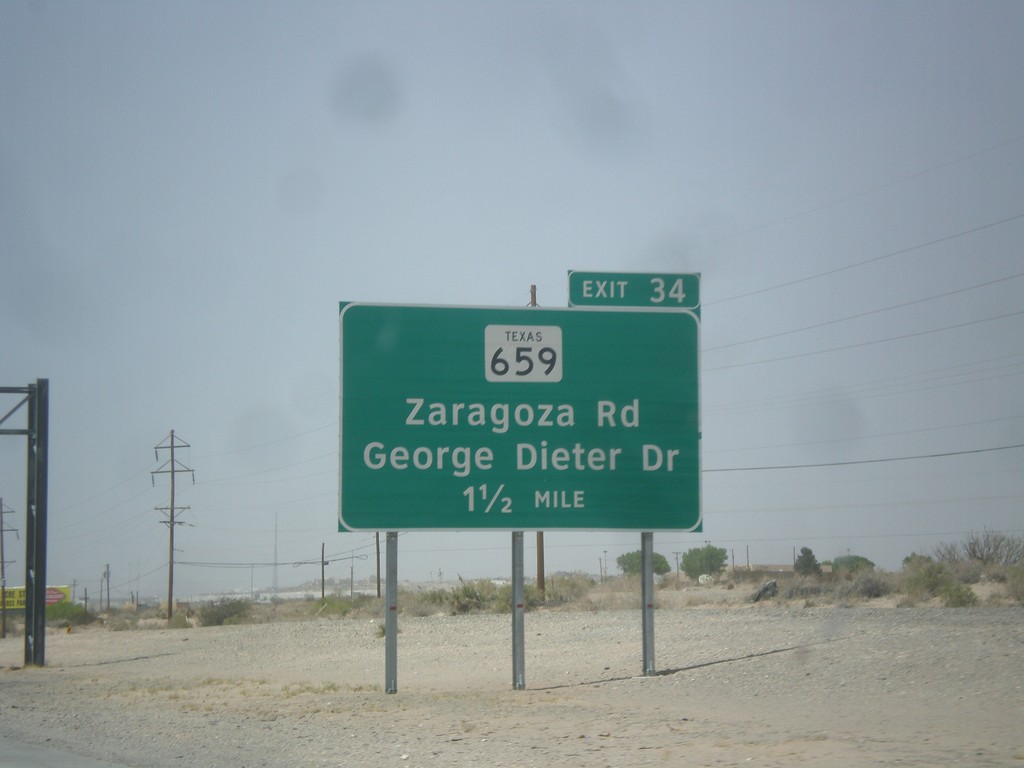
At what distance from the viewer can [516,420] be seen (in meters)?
17.6

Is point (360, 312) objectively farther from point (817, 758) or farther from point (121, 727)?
point (817, 758)

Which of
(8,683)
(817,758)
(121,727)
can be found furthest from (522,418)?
(8,683)

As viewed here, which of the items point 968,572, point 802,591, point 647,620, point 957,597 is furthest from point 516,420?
point 968,572

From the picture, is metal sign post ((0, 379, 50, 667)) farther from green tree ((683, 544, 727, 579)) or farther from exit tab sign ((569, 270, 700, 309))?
green tree ((683, 544, 727, 579))

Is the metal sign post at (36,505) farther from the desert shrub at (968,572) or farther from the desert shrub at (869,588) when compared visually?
the desert shrub at (968,572)

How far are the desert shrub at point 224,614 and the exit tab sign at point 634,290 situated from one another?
37.7m

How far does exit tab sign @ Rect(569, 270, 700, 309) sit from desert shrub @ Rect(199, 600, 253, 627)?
3766 cm

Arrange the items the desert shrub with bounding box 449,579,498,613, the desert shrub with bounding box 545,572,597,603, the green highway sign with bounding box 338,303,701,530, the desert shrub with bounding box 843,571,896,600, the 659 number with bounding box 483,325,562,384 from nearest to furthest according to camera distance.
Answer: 1. the green highway sign with bounding box 338,303,701,530
2. the 659 number with bounding box 483,325,562,384
3. the desert shrub with bounding box 843,571,896,600
4. the desert shrub with bounding box 545,572,597,603
5. the desert shrub with bounding box 449,579,498,613

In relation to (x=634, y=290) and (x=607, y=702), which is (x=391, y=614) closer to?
(x=607, y=702)

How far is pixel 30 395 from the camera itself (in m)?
29.1

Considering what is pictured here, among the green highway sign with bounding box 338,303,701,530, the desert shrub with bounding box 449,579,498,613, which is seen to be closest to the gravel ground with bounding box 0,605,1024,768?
Result: the green highway sign with bounding box 338,303,701,530

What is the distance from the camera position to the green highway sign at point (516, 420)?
679 inches

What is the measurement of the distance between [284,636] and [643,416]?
20.3 meters

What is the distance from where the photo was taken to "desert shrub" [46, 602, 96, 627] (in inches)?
2793
